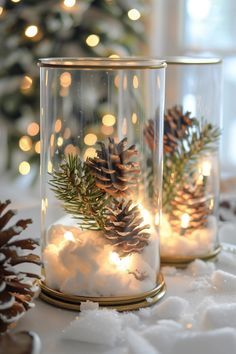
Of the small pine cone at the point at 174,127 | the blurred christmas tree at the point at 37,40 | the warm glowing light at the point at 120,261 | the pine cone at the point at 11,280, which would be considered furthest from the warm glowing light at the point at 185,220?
the blurred christmas tree at the point at 37,40

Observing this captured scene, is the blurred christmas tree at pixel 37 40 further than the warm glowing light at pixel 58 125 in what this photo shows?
Yes

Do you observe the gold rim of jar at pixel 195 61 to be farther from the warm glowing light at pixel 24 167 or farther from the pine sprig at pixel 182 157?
the warm glowing light at pixel 24 167

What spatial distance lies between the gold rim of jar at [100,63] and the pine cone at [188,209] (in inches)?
9.8

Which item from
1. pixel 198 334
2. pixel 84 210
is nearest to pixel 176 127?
pixel 84 210

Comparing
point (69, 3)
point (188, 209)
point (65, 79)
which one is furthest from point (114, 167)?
point (69, 3)

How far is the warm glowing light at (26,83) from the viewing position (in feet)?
6.67

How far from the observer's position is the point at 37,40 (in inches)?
78.2

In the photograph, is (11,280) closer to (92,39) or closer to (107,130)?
(107,130)

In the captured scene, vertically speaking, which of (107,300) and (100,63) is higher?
(100,63)

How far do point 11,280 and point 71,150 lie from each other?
7.4 inches

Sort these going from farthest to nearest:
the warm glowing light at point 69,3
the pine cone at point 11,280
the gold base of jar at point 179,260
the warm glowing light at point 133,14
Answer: the warm glowing light at point 133,14
the warm glowing light at point 69,3
the gold base of jar at point 179,260
the pine cone at point 11,280

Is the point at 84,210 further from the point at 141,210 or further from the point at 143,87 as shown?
the point at 143,87

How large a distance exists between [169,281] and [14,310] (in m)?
0.28

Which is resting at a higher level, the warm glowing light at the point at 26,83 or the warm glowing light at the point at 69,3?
the warm glowing light at the point at 69,3
